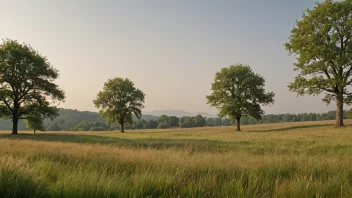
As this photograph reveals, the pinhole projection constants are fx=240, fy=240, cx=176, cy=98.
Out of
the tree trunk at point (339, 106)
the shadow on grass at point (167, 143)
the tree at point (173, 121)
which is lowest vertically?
the tree at point (173, 121)

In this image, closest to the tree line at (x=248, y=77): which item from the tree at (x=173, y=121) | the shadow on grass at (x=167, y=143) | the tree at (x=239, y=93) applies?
the tree at (x=239, y=93)

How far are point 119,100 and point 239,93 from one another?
27.6m

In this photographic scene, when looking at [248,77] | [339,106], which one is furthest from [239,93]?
[339,106]

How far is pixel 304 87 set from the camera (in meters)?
31.0

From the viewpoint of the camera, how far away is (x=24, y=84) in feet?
111

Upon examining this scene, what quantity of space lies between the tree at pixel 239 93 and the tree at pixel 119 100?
19167mm

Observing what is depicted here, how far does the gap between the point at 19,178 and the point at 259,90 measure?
1756 inches

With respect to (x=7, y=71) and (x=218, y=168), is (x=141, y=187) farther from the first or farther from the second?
(x=7, y=71)

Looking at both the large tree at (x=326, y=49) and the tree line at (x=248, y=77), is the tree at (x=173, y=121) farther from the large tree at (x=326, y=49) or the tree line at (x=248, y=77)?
the large tree at (x=326, y=49)

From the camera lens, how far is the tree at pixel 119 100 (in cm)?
5522

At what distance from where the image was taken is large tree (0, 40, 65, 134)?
32.6m

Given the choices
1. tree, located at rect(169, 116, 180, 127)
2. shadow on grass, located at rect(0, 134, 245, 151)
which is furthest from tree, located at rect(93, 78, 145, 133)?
tree, located at rect(169, 116, 180, 127)

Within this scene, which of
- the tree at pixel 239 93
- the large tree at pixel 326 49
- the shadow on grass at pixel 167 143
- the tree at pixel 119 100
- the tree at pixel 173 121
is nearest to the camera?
the shadow on grass at pixel 167 143

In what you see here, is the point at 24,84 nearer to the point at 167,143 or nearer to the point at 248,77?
the point at 167,143
